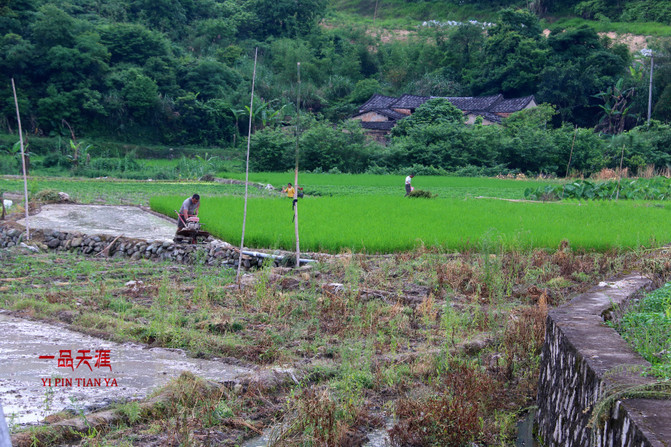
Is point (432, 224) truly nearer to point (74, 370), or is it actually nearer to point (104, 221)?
point (104, 221)

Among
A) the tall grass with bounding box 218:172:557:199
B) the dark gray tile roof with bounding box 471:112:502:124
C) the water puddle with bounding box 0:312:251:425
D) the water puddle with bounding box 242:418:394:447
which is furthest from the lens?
the dark gray tile roof with bounding box 471:112:502:124

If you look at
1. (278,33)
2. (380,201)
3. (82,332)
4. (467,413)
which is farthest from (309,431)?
(278,33)

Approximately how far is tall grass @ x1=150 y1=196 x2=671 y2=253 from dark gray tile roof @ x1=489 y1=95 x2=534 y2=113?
868 inches

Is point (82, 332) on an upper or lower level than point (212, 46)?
lower

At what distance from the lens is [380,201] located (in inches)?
508

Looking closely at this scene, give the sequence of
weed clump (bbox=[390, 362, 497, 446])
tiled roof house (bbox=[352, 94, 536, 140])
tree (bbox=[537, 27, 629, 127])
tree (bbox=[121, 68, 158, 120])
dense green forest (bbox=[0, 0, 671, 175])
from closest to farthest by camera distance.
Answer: weed clump (bbox=[390, 362, 497, 446]) < dense green forest (bbox=[0, 0, 671, 175]) < tree (bbox=[121, 68, 158, 120]) < tiled roof house (bbox=[352, 94, 536, 140]) < tree (bbox=[537, 27, 629, 127])

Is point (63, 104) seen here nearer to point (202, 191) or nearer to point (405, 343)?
point (202, 191)

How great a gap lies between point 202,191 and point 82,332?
12279 millimetres

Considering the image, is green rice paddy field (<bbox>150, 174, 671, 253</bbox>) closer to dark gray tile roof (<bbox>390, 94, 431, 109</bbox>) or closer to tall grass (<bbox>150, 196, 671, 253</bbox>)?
tall grass (<bbox>150, 196, 671, 253</bbox>)

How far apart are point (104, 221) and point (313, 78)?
110 feet

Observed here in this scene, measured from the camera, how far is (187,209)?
28.5ft

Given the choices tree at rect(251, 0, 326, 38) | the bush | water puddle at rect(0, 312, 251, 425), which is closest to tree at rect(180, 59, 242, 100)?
tree at rect(251, 0, 326, 38)

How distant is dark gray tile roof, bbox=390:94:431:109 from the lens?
35.4 metres

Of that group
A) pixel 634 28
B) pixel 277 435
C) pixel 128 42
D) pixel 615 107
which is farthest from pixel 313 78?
pixel 277 435
